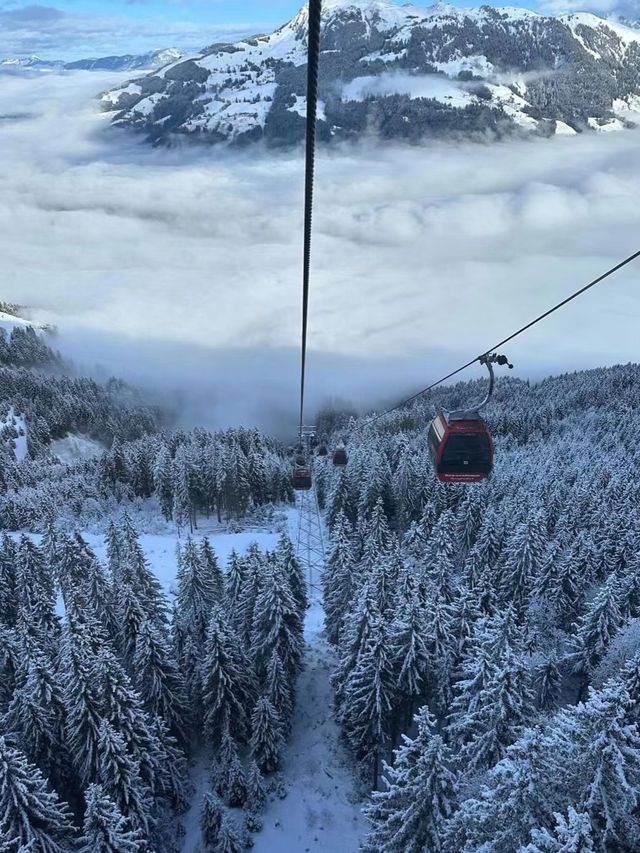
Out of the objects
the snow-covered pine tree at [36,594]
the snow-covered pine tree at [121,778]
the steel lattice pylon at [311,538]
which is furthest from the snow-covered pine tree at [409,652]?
the snow-covered pine tree at [36,594]

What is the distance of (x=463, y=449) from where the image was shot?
22688mm

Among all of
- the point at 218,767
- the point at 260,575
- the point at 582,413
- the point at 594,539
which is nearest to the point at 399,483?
the point at 594,539

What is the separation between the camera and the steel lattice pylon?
67.8 meters

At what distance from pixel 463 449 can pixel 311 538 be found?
2269 inches

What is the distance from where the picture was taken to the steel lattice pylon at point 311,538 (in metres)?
67.8

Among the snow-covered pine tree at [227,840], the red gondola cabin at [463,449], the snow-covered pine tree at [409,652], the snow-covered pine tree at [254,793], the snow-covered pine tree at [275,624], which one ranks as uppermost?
the red gondola cabin at [463,449]

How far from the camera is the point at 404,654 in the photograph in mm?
34625

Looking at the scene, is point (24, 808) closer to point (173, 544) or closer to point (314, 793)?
point (314, 793)

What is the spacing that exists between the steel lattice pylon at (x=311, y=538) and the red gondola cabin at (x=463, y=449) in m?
37.1

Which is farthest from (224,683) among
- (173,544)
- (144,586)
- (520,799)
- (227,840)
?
(173,544)

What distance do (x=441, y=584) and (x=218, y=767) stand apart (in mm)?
22102

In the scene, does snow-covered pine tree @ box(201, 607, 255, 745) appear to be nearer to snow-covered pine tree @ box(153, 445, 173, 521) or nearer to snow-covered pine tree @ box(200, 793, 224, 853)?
snow-covered pine tree @ box(200, 793, 224, 853)

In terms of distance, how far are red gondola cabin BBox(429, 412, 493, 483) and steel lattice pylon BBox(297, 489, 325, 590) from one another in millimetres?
37075

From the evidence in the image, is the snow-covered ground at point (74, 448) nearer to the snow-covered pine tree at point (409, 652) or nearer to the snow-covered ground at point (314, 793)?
the snow-covered ground at point (314, 793)
